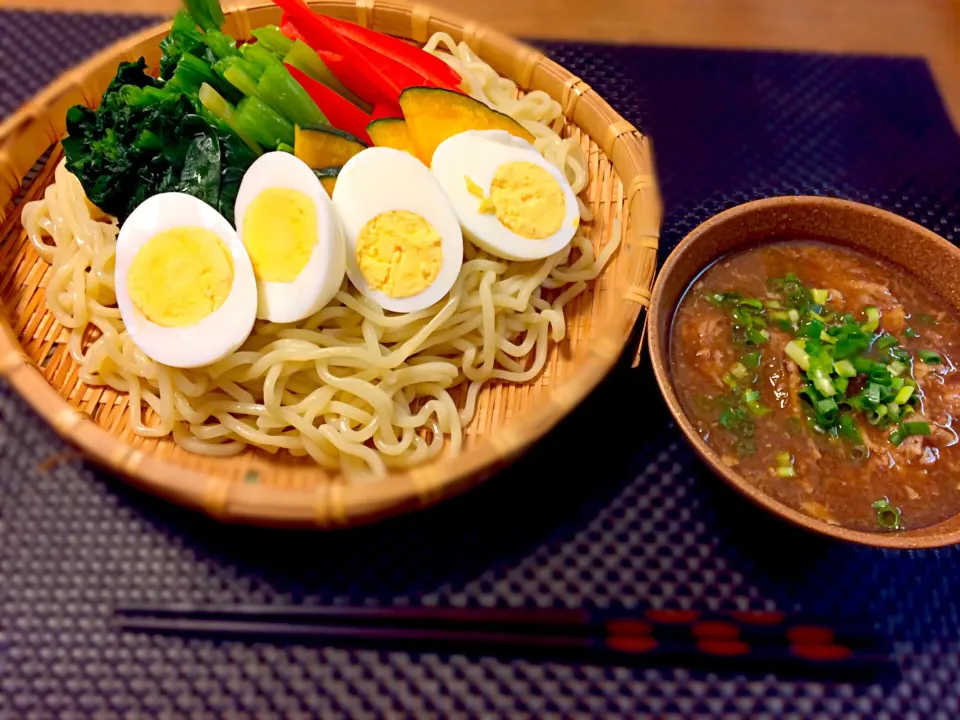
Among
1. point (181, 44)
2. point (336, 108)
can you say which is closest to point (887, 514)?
point (336, 108)

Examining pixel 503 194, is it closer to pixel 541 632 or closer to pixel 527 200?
pixel 527 200

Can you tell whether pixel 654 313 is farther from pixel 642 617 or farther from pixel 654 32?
pixel 654 32

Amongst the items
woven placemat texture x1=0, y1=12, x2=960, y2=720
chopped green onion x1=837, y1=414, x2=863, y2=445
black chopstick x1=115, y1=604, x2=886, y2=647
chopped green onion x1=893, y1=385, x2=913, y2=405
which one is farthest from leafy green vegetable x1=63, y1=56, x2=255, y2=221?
chopped green onion x1=893, y1=385, x2=913, y2=405

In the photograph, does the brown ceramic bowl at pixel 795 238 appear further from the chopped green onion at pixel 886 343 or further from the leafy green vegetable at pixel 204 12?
the leafy green vegetable at pixel 204 12

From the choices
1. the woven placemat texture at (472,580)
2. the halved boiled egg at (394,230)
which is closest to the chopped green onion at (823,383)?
the woven placemat texture at (472,580)

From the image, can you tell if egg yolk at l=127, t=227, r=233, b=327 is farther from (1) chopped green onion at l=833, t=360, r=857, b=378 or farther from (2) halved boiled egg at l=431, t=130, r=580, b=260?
(1) chopped green onion at l=833, t=360, r=857, b=378

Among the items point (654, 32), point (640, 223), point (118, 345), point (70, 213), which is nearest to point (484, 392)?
point (640, 223)
